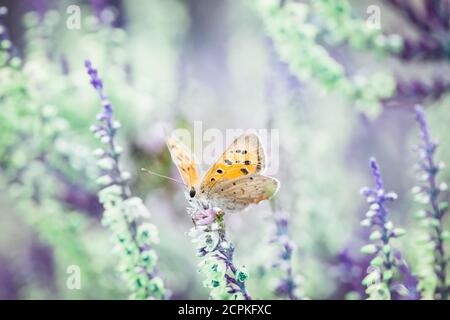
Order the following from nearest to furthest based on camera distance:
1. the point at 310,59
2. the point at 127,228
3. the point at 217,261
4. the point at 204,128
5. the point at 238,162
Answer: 1. the point at 217,261
2. the point at 127,228
3. the point at 238,162
4. the point at 310,59
5. the point at 204,128

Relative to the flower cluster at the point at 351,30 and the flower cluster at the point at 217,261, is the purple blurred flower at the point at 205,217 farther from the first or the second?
the flower cluster at the point at 351,30

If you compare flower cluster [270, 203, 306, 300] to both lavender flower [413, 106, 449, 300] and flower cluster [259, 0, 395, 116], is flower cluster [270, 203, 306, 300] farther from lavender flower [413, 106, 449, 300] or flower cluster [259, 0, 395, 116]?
flower cluster [259, 0, 395, 116]

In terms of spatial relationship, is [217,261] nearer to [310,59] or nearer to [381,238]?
[381,238]

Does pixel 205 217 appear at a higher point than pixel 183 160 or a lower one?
lower

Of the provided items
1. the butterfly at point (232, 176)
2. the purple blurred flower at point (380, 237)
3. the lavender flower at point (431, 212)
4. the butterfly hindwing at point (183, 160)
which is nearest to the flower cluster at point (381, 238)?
the purple blurred flower at point (380, 237)

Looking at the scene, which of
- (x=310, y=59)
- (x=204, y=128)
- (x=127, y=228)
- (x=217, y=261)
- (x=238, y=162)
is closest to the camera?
(x=217, y=261)

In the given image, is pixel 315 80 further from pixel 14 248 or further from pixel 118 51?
pixel 14 248

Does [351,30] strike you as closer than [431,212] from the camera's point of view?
No

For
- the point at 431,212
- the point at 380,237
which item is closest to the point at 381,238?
the point at 380,237
